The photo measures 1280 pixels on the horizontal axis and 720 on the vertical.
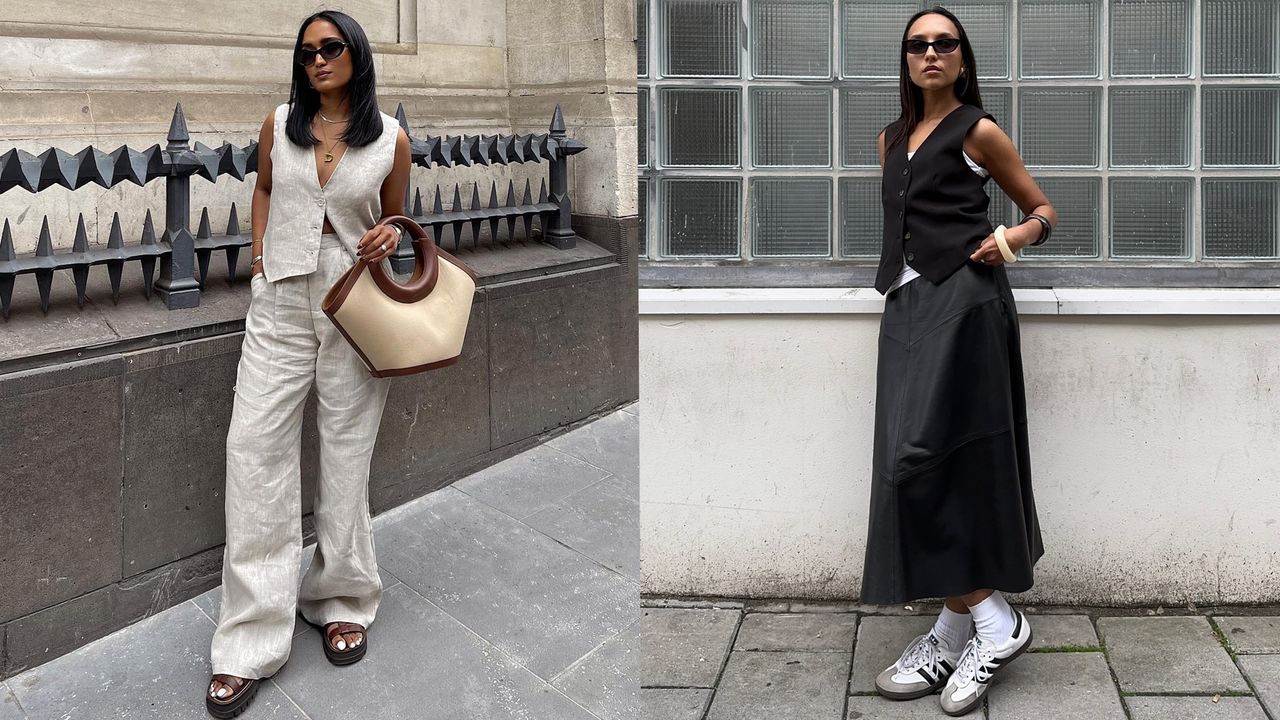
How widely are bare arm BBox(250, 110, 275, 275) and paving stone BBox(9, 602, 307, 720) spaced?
4.04 feet

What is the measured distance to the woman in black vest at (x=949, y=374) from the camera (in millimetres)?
3379

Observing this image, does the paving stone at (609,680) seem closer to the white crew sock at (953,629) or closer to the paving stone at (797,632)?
the paving stone at (797,632)

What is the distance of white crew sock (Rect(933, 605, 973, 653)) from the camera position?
379 cm

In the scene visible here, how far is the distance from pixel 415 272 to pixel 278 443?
672 mm

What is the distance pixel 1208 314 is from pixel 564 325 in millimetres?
2680

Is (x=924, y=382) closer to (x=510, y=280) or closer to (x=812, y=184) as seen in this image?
(x=812, y=184)

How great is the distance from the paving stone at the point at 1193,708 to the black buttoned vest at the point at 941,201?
140 cm

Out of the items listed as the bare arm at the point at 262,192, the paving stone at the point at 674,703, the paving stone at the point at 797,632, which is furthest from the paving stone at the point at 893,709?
the bare arm at the point at 262,192

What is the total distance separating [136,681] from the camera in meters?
3.58

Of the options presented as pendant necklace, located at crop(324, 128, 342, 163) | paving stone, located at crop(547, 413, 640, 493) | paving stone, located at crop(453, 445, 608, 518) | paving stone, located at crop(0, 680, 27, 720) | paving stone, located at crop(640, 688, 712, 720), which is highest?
pendant necklace, located at crop(324, 128, 342, 163)

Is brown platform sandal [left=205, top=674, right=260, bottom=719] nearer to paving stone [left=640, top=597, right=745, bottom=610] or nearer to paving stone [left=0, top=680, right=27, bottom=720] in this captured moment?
paving stone [left=0, top=680, right=27, bottom=720]

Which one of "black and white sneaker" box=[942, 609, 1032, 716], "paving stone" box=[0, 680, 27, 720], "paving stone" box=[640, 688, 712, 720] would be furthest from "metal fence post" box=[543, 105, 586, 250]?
"paving stone" box=[0, 680, 27, 720]

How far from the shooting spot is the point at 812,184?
4.17 m

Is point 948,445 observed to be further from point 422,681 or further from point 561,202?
point 561,202
